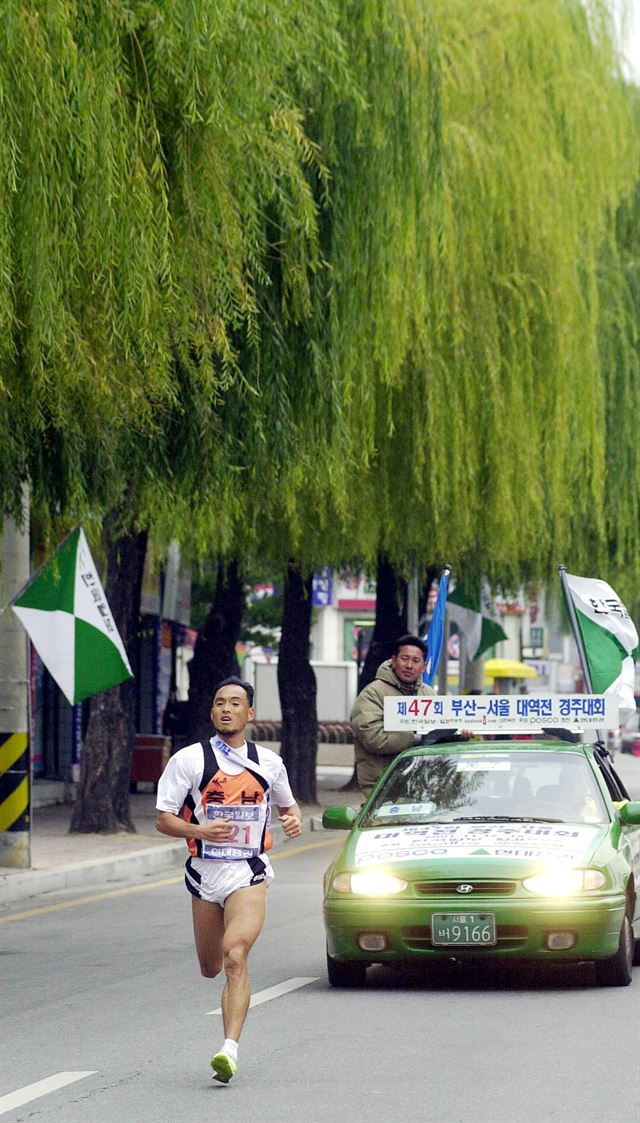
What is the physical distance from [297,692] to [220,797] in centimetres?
2258

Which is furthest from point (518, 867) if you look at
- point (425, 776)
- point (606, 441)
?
point (606, 441)

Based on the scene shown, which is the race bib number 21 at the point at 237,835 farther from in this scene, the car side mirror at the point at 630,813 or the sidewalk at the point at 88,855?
the sidewalk at the point at 88,855

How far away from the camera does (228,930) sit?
320 inches

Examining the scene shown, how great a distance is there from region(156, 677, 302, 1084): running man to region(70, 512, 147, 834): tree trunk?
45.0 ft

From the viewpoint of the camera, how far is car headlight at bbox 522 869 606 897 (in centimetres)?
1045

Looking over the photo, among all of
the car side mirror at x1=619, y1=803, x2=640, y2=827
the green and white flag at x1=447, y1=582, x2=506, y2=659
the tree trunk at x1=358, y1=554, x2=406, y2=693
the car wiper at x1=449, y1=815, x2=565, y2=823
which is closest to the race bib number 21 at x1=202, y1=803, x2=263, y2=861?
the car wiper at x1=449, y1=815, x2=565, y2=823

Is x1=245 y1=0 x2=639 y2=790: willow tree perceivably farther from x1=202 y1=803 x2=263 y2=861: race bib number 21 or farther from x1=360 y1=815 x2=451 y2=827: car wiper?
x1=202 y1=803 x2=263 y2=861: race bib number 21

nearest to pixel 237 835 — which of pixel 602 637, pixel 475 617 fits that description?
pixel 602 637

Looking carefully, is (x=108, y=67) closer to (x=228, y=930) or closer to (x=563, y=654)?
(x=228, y=930)

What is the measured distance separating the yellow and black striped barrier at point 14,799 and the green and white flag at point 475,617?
1352cm

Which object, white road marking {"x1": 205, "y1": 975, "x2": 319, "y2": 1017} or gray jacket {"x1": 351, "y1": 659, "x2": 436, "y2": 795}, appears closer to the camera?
white road marking {"x1": 205, "y1": 975, "x2": 319, "y2": 1017}

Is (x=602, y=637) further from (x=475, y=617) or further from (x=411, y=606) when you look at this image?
(x=411, y=606)

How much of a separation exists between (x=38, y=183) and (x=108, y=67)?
1035 mm

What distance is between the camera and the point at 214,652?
1181 inches
